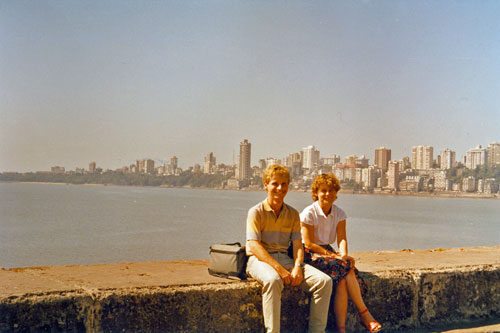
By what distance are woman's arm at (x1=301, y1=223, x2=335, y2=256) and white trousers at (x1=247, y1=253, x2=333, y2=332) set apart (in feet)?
0.89

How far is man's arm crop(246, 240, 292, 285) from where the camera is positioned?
147 inches

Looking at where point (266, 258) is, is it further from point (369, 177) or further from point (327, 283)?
point (369, 177)

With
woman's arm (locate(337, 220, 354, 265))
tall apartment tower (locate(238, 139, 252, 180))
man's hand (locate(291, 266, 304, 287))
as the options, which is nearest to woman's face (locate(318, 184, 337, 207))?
woman's arm (locate(337, 220, 354, 265))

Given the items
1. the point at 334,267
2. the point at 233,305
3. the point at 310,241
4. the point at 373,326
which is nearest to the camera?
the point at 233,305

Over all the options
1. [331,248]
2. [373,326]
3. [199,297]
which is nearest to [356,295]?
[373,326]

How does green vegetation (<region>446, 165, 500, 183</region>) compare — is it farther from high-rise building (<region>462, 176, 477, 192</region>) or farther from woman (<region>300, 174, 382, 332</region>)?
woman (<region>300, 174, 382, 332</region>)

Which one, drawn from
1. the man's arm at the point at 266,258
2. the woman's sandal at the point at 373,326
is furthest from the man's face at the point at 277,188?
the woman's sandal at the point at 373,326

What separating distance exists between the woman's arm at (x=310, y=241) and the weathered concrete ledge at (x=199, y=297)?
35cm

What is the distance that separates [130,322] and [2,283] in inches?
34.0

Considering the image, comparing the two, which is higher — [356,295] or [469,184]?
[469,184]

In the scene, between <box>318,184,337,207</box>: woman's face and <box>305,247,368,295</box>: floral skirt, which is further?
<box>318,184,337,207</box>: woman's face

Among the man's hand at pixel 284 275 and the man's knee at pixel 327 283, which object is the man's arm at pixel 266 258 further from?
the man's knee at pixel 327 283

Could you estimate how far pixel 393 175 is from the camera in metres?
127

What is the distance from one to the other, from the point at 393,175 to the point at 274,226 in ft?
417
